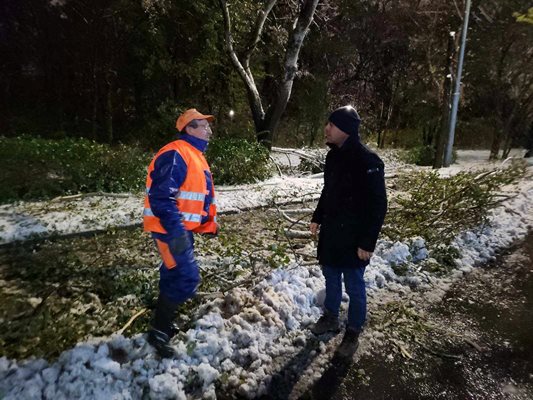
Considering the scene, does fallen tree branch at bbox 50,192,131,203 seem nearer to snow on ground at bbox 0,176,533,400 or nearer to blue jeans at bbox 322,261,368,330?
snow on ground at bbox 0,176,533,400

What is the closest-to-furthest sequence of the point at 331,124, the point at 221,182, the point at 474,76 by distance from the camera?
the point at 331,124 → the point at 221,182 → the point at 474,76

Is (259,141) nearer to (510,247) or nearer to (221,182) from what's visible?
(221,182)

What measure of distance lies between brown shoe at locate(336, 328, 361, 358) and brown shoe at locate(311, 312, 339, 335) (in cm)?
16

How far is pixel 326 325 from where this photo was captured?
12.0 ft

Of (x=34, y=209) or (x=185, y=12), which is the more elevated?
(x=185, y=12)

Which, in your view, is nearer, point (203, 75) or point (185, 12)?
point (185, 12)

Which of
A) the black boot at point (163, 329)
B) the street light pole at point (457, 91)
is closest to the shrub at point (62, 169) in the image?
the black boot at point (163, 329)

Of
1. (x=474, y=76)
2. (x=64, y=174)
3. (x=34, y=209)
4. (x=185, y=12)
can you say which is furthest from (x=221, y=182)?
(x=474, y=76)

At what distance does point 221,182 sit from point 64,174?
3.56 meters

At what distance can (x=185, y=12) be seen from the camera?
13.2m

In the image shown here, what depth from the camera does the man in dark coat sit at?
10.2 feet

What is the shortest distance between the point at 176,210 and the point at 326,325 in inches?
77.5

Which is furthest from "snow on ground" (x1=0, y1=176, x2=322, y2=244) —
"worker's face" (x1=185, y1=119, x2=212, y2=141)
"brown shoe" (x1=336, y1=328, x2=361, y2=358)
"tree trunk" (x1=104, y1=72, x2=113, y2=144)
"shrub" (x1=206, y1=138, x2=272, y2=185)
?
"tree trunk" (x1=104, y1=72, x2=113, y2=144)

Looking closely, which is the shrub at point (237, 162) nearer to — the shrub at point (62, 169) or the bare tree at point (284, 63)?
the bare tree at point (284, 63)
